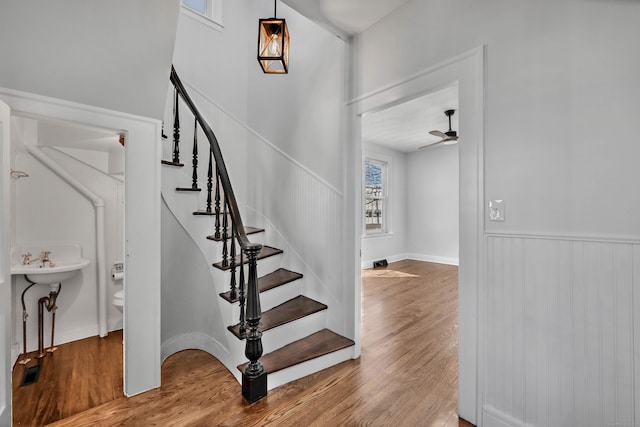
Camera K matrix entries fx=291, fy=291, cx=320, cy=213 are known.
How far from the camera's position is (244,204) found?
3.91 meters

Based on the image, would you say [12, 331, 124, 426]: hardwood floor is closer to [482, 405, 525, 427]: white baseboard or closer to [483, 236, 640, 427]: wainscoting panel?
[482, 405, 525, 427]: white baseboard

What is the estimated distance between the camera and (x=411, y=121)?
459cm

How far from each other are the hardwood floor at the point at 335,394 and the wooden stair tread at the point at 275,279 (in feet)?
2.22

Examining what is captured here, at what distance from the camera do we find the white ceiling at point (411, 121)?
3.73 meters

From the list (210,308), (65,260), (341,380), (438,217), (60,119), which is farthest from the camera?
(438,217)

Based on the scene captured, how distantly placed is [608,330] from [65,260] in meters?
4.06

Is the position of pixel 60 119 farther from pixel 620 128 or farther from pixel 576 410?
pixel 576 410

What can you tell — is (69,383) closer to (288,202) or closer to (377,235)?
(288,202)

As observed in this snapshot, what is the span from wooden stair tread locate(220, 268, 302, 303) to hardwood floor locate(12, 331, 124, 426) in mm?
1037

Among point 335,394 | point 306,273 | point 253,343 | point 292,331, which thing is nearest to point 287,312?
point 292,331

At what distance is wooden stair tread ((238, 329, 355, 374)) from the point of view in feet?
6.92

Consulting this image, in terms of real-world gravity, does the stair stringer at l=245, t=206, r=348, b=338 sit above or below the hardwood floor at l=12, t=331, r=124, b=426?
above

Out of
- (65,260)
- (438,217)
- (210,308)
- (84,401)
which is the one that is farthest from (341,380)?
(438,217)

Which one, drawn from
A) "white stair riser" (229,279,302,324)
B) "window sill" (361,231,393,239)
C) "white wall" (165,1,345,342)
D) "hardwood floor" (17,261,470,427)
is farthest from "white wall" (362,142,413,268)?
"white stair riser" (229,279,302,324)
